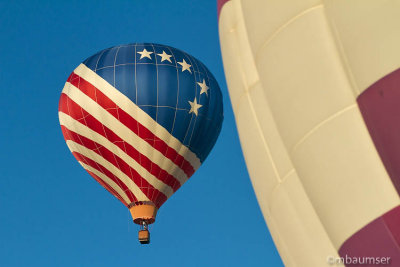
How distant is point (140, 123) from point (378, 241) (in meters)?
11.2

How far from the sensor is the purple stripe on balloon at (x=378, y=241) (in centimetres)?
566

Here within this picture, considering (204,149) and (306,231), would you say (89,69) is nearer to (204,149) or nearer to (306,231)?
(204,149)

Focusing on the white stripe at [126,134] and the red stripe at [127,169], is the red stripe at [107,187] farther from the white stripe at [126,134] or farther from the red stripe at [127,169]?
the white stripe at [126,134]

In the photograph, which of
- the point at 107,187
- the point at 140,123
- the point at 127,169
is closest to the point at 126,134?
the point at 140,123

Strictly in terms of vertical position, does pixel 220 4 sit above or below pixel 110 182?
below

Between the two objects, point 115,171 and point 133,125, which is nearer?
point 133,125

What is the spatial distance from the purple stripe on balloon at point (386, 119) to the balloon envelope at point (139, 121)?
10.9 meters

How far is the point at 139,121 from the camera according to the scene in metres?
16.6

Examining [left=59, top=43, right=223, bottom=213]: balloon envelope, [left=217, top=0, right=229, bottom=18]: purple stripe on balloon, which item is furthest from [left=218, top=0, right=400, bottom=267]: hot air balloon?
[left=59, top=43, right=223, bottom=213]: balloon envelope

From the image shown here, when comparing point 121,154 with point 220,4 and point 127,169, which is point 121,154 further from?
point 220,4

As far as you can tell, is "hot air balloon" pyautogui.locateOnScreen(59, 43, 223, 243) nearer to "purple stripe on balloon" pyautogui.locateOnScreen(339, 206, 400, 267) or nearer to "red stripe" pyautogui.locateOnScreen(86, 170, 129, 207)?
"red stripe" pyautogui.locateOnScreen(86, 170, 129, 207)

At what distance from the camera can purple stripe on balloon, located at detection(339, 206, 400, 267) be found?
5656 mm

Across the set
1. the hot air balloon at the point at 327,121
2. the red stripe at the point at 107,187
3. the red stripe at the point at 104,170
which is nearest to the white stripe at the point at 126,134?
the red stripe at the point at 104,170

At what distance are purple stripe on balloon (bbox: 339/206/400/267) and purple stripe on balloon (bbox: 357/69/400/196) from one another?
0.77ft
